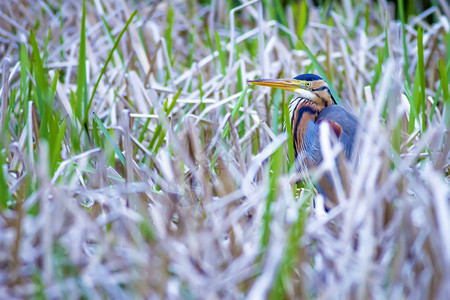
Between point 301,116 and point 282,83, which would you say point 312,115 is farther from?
point 282,83

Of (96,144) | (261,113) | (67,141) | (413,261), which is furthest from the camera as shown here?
(261,113)

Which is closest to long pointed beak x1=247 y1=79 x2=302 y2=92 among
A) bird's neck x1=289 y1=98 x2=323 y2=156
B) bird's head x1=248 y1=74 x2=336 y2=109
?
bird's head x1=248 y1=74 x2=336 y2=109

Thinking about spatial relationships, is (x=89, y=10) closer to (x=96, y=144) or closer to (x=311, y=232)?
(x=96, y=144)

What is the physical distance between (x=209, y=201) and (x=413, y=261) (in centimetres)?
52

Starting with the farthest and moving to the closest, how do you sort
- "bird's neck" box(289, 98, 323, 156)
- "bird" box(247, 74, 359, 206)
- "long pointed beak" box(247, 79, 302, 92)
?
"bird's neck" box(289, 98, 323, 156)
"long pointed beak" box(247, 79, 302, 92)
"bird" box(247, 74, 359, 206)

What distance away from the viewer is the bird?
6.89 ft

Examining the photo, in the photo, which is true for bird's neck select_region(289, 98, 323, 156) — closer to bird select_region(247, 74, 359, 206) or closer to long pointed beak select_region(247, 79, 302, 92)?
bird select_region(247, 74, 359, 206)

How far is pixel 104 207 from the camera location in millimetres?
1518

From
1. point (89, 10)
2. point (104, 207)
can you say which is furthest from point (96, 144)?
point (89, 10)

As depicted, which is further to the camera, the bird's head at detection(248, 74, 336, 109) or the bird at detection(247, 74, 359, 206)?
the bird's head at detection(248, 74, 336, 109)

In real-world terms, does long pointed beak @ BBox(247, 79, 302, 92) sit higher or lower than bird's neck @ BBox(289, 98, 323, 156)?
higher

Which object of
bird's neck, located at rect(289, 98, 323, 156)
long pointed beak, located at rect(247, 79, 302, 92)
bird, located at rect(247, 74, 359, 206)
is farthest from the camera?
bird's neck, located at rect(289, 98, 323, 156)

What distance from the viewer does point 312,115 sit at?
2352mm

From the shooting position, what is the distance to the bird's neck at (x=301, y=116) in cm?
235
